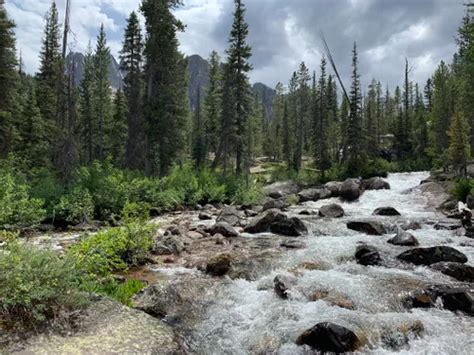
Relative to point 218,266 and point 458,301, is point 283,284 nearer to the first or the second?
point 218,266

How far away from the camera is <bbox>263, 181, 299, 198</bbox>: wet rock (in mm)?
31062

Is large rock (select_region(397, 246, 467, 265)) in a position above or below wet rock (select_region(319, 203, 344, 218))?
below

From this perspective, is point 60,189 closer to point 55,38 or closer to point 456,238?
point 456,238

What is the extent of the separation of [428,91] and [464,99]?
44.4 m

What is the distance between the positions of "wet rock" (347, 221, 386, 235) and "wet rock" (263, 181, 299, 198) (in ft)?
49.4

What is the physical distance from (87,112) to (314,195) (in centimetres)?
3097

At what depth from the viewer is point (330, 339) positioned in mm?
5832

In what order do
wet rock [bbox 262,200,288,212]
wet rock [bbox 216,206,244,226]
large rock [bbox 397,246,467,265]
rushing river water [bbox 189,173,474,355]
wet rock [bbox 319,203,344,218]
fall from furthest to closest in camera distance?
wet rock [bbox 262,200,288,212], wet rock [bbox 319,203,344,218], wet rock [bbox 216,206,244,226], large rock [bbox 397,246,467,265], rushing river water [bbox 189,173,474,355]

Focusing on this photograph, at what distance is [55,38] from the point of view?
142 ft

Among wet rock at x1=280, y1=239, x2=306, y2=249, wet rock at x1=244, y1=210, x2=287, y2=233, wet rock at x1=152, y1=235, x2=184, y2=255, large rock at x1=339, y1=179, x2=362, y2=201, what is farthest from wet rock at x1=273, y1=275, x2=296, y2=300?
large rock at x1=339, y1=179, x2=362, y2=201

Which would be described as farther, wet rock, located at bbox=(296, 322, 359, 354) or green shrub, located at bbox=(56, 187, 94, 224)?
green shrub, located at bbox=(56, 187, 94, 224)

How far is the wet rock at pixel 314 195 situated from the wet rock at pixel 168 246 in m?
17.6

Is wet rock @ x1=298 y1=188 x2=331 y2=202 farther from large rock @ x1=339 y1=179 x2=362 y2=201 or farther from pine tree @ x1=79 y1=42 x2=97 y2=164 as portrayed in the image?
pine tree @ x1=79 y1=42 x2=97 y2=164

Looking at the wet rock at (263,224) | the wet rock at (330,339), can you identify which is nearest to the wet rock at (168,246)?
the wet rock at (263,224)
